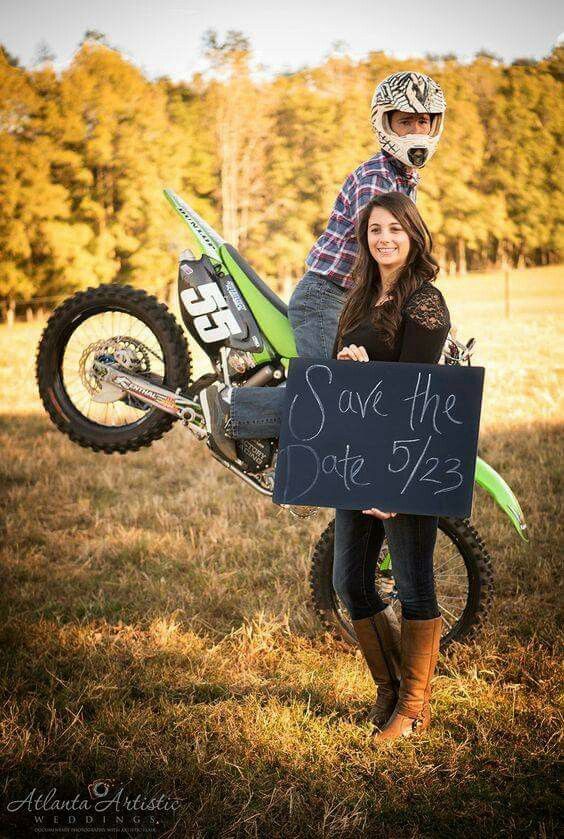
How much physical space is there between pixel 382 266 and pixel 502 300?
92.8ft

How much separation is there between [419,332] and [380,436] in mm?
428

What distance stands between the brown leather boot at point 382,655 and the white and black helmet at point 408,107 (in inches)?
83.0

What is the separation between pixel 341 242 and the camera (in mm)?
3330

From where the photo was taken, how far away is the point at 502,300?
29.1 metres

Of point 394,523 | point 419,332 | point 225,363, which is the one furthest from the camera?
point 225,363

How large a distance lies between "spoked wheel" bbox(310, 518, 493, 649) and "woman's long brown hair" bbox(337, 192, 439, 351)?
1.23 metres

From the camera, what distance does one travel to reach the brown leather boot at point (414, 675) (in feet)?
9.61

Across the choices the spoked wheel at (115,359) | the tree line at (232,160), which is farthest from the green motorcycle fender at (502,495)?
the tree line at (232,160)

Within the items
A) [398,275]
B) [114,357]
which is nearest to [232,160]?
[114,357]

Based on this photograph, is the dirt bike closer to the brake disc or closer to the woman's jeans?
the brake disc

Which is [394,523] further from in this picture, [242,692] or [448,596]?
[448,596]

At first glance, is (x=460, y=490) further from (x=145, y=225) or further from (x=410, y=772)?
(x=145, y=225)

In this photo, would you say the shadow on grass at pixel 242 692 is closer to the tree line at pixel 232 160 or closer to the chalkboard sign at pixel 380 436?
the chalkboard sign at pixel 380 436

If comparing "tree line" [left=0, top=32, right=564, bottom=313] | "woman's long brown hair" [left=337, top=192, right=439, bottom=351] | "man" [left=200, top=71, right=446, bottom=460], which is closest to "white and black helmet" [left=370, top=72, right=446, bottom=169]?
"man" [left=200, top=71, right=446, bottom=460]
